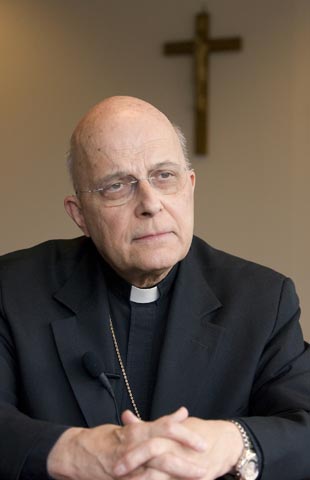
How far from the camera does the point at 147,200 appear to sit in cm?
188

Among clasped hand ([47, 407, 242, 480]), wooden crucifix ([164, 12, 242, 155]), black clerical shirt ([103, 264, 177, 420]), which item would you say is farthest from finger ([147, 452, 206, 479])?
wooden crucifix ([164, 12, 242, 155])

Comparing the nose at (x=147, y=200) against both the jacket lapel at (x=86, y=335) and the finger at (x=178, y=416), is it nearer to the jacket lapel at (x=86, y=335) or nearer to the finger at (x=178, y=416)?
the jacket lapel at (x=86, y=335)

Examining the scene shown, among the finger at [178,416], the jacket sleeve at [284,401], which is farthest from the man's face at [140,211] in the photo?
the finger at [178,416]

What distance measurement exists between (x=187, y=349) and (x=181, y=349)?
0.05 ft

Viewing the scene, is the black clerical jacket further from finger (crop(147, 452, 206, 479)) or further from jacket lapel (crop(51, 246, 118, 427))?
finger (crop(147, 452, 206, 479))

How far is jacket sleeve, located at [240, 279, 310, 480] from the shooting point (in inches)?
64.6

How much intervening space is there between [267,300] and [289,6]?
2841mm

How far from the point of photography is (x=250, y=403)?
1.95 metres

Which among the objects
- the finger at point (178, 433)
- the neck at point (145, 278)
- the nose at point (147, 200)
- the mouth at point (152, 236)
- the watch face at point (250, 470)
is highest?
the nose at point (147, 200)

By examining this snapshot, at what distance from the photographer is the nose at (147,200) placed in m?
1.88

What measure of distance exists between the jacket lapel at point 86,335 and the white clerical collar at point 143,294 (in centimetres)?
8

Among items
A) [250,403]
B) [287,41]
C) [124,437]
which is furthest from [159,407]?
[287,41]

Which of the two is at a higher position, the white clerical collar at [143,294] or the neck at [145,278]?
the neck at [145,278]

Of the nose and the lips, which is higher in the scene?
the nose
